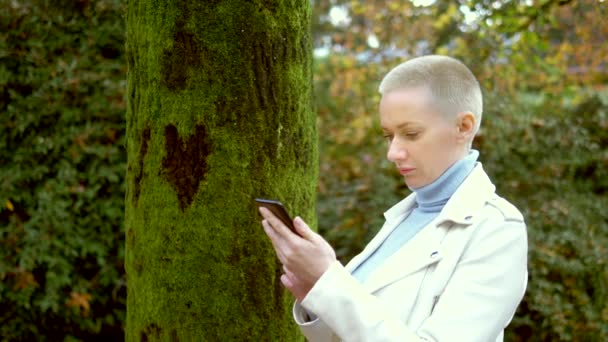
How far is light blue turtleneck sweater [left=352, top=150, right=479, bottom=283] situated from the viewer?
182cm

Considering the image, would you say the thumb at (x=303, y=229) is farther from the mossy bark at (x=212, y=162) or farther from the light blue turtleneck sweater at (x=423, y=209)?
the mossy bark at (x=212, y=162)

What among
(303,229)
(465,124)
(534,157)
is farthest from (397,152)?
(534,157)

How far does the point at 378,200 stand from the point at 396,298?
170 inches

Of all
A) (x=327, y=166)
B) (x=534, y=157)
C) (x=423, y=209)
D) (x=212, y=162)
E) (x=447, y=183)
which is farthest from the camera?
(x=327, y=166)

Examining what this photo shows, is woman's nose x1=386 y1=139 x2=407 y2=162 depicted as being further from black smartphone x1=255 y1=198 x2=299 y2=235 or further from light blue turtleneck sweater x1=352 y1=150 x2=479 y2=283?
black smartphone x1=255 y1=198 x2=299 y2=235

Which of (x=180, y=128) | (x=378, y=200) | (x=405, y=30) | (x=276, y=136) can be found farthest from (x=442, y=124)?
(x=405, y=30)

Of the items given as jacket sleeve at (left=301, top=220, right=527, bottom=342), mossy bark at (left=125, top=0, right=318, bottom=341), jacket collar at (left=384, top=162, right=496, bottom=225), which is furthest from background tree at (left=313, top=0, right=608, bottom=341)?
jacket sleeve at (left=301, top=220, right=527, bottom=342)

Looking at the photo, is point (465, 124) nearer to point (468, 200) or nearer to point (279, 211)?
point (468, 200)

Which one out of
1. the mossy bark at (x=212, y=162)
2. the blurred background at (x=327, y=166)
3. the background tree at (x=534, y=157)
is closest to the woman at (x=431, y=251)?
the mossy bark at (x=212, y=162)

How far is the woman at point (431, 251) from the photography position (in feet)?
5.26

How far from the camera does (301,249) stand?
1.63m

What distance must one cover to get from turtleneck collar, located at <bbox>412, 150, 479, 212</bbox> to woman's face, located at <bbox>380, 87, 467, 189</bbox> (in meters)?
0.02

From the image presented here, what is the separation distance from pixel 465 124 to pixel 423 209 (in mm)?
295

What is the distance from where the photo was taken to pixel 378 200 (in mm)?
6023
